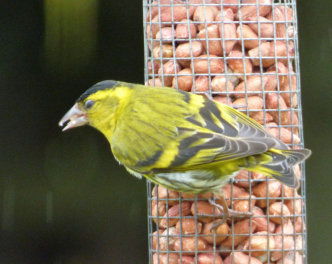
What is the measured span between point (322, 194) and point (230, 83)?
1241 mm

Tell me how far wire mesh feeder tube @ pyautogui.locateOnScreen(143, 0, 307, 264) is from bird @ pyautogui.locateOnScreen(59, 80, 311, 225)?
0.54 ft

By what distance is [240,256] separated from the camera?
466cm

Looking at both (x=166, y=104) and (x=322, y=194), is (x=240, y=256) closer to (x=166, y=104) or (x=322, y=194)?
(x=166, y=104)

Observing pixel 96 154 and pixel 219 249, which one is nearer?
pixel 219 249

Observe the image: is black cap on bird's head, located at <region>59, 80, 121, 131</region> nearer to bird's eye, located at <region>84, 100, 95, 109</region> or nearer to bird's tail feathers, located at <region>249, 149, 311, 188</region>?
bird's eye, located at <region>84, 100, 95, 109</region>

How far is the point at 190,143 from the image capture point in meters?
4.34

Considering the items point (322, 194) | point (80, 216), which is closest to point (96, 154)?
point (80, 216)

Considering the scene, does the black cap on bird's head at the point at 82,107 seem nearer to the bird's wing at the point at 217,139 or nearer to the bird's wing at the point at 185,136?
the bird's wing at the point at 185,136

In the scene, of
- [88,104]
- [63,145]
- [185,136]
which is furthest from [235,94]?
[63,145]

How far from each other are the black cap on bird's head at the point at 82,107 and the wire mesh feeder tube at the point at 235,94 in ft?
1.08

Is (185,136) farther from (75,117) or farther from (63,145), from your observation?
(63,145)

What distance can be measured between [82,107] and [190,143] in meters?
0.60

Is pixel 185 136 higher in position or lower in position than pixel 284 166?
higher

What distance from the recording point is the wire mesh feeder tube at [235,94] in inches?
185
